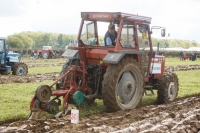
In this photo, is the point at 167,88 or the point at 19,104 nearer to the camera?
the point at 19,104

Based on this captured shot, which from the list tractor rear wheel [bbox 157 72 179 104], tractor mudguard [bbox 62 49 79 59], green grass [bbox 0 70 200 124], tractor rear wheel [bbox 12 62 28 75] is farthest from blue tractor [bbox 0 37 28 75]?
tractor rear wheel [bbox 157 72 179 104]

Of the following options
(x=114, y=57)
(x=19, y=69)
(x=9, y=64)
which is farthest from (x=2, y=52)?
(x=114, y=57)

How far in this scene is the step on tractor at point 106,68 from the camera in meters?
7.97

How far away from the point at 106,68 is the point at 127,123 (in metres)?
2.19

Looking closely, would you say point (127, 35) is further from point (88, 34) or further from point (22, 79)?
point (22, 79)

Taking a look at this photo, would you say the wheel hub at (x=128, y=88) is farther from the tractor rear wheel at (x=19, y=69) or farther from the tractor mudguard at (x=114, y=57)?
the tractor rear wheel at (x=19, y=69)

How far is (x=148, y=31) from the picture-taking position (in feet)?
31.6

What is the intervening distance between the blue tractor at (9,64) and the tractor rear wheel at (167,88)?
12.2 metres

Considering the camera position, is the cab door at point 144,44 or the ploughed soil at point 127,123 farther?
the cab door at point 144,44

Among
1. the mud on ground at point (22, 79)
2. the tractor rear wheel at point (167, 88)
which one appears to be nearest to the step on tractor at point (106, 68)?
the tractor rear wheel at point (167, 88)

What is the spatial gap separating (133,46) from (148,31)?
0.91 m

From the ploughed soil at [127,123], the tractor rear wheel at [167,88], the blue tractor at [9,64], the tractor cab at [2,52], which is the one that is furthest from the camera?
the blue tractor at [9,64]

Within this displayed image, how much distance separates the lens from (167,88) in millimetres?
10219

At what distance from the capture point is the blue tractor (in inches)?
787
